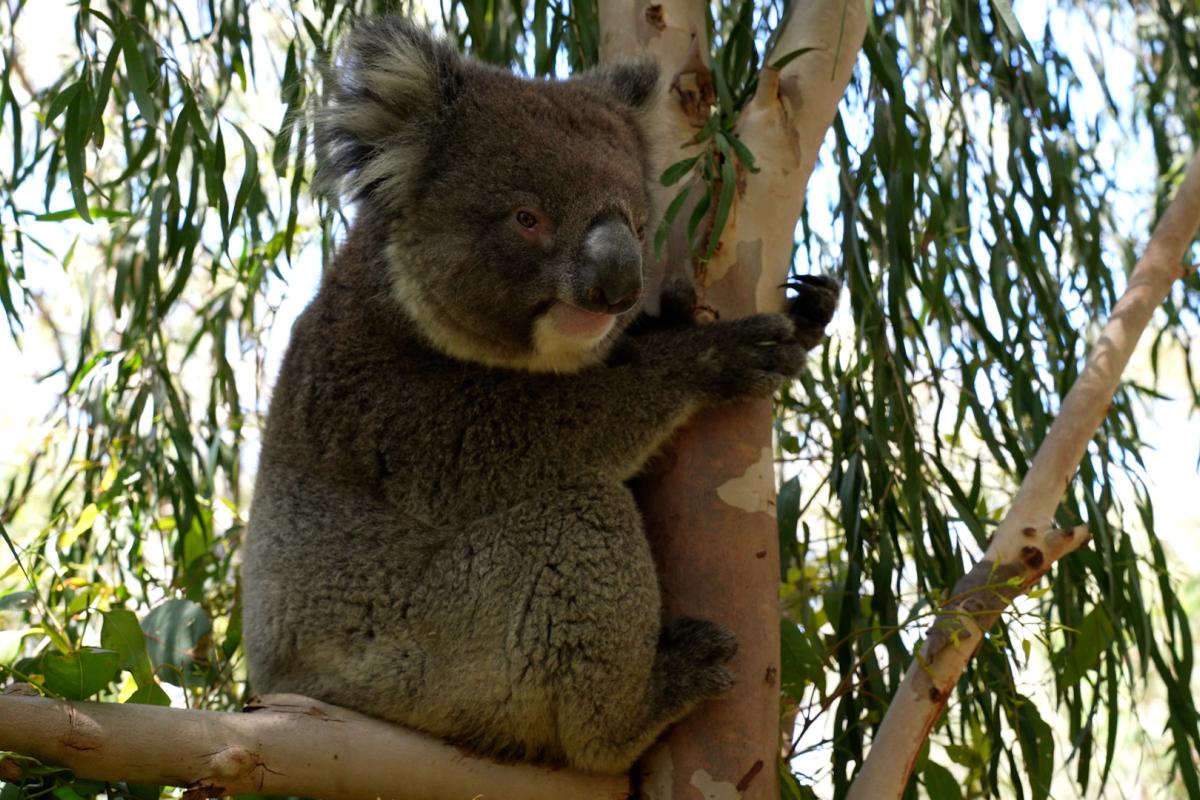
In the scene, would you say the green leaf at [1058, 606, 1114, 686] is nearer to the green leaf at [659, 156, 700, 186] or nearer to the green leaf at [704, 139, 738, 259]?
the green leaf at [704, 139, 738, 259]

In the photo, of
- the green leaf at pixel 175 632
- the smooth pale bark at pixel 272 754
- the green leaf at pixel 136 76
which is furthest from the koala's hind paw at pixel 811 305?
the green leaf at pixel 175 632

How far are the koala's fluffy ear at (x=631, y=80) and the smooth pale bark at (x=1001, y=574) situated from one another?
1040 millimetres

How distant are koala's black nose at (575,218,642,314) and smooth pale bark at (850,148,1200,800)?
2.62 ft

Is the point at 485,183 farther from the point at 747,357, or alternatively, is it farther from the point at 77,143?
the point at 77,143

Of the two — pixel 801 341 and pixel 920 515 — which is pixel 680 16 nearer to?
pixel 801 341

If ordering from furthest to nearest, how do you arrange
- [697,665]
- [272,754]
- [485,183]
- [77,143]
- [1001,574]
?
1. [77,143]
2. [485,183]
3. [1001,574]
4. [697,665]
5. [272,754]

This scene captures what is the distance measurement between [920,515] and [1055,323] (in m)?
0.63

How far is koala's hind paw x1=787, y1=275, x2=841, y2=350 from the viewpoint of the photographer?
8.04 feet

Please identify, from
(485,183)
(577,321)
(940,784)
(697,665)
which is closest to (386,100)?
(485,183)

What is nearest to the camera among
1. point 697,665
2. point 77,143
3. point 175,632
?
point 697,665

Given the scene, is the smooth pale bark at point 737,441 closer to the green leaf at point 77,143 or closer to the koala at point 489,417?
the koala at point 489,417

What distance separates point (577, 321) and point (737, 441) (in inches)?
14.5

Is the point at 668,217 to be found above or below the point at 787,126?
below

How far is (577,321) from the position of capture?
7.36ft
